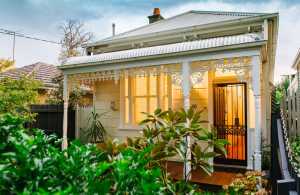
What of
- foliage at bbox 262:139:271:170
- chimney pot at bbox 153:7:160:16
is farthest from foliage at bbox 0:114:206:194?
chimney pot at bbox 153:7:160:16

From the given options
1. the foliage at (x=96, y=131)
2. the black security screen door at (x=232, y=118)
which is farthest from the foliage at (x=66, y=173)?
the foliage at (x=96, y=131)

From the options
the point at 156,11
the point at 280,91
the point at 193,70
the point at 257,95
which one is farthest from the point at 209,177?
the point at 280,91

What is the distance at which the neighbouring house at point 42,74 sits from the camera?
14441 millimetres

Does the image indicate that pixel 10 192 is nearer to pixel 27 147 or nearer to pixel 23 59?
pixel 27 147

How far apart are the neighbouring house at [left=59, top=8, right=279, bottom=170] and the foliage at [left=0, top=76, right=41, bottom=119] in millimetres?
1020

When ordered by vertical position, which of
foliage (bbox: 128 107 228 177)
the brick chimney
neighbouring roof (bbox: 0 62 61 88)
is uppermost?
the brick chimney

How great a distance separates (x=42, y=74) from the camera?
16031 mm

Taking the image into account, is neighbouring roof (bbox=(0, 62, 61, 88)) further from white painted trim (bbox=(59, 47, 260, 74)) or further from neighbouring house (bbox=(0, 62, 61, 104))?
white painted trim (bbox=(59, 47, 260, 74))

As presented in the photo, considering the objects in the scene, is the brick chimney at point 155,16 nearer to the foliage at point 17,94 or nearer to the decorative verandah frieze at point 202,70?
the decorative verandah frieze at point 202,70

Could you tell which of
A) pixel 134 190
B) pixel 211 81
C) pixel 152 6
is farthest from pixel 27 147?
pixel 152 6

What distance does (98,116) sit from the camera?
377 inches

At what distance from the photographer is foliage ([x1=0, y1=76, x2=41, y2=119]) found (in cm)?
725

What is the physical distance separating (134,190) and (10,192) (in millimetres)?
525

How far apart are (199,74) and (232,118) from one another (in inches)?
82.5
